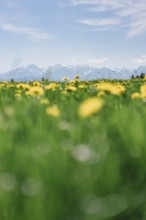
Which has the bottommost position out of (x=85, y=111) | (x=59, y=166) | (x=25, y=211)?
(x=25, y=211)

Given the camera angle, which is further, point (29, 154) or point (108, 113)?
point (108, 113)

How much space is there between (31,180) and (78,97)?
3.26 m

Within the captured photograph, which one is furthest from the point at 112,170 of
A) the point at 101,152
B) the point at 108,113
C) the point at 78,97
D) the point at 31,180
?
the point at 78,97

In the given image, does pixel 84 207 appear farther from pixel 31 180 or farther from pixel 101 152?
pixel 101 152

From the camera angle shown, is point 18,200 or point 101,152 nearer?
point 18,200

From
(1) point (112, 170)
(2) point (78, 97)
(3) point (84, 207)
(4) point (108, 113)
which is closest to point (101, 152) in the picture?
(1) point (112, 170)

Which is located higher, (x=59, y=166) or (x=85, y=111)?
(x=85, y=111)

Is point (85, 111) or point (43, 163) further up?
point (85, 111)

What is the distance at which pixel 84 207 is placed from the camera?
5.13 feet

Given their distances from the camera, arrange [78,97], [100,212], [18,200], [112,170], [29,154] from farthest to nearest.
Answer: [78,97] → [29,154] → [112,170] → [18,200] → [100,212]

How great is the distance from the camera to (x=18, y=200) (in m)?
1.67

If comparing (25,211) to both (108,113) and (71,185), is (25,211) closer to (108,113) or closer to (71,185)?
(71,185)

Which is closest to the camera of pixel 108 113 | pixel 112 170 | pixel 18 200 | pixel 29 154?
pixel 18 200

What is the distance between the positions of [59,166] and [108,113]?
1.49 m
